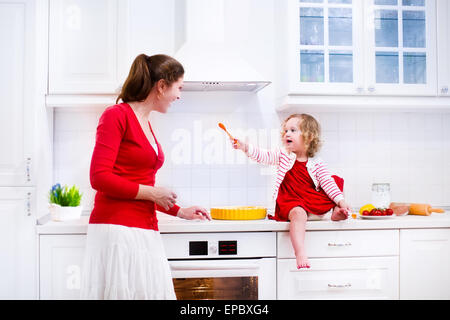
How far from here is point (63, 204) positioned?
2.36m

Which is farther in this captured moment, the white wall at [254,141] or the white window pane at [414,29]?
the white wall at [254,141]

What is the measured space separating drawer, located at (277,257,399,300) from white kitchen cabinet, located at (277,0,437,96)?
0.89 m

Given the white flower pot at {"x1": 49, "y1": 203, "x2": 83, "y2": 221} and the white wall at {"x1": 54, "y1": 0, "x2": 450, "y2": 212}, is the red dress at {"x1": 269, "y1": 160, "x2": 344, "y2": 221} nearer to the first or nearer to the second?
the white wall at {"x1": 54, "y1": 0, "x2": 450, "y2": 212}

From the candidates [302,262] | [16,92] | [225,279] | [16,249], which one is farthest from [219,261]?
[16,92]

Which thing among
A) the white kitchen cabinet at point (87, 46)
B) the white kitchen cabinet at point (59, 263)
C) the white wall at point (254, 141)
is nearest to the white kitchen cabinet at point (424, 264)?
the white wall at point (254, 141)

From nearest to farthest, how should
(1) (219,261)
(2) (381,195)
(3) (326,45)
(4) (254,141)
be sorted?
(1) (219,261)
(3) (326,45)
(2) (381,195)
(4) (254,141)

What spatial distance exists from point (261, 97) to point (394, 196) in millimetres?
1017

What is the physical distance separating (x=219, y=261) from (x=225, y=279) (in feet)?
0.50

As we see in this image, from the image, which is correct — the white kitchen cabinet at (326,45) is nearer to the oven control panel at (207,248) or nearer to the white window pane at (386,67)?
the white window pane at (386,67)

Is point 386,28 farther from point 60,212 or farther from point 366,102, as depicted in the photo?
point 60,212

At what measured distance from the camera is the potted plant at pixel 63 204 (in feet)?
7.66

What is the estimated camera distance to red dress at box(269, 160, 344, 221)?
7.74 feet

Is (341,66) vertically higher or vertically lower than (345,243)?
higher
